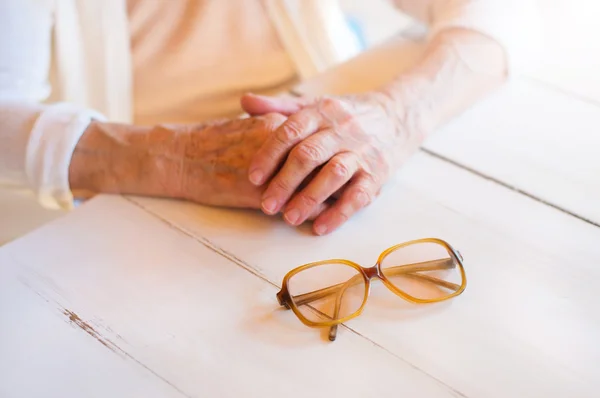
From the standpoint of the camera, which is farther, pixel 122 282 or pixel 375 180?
pixel 375 180

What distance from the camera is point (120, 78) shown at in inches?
38.3

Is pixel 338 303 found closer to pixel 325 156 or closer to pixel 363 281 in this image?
→ pixel 363 281

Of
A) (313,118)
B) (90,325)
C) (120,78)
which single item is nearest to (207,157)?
(313,118)

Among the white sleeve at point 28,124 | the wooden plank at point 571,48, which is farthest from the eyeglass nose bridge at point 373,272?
the wooden plank at point 571,48

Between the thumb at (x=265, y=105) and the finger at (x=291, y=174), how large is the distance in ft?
0.31

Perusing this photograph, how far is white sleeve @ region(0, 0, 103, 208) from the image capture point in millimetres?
702

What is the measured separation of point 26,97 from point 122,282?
38cm

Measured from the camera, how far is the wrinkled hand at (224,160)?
68 cm

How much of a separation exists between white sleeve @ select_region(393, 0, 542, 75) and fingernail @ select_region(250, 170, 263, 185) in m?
0.44

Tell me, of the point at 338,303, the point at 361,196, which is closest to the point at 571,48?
the point at 361,196

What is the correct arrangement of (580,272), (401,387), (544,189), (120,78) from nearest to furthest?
1. (401,387)
2. (580,272)
3. (544,189)
4. (120,78)

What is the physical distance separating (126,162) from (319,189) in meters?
0.25

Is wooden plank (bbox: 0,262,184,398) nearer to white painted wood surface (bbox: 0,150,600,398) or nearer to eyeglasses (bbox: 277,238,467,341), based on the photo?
white painted wood surface (bbox: 0,150,600,398)

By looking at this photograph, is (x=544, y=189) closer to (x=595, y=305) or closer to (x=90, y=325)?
(x=595, y=305)
